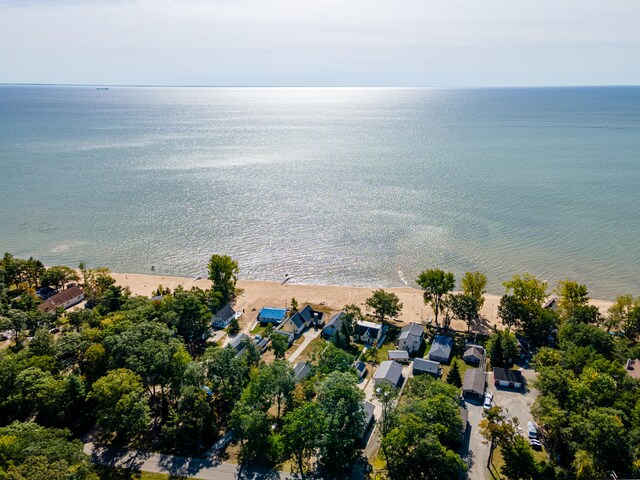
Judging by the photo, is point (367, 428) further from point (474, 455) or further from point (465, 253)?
point (465, 253)

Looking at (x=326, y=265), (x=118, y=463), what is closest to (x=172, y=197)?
(x=326, y=265)

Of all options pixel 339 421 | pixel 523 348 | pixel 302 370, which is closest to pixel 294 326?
pixel 302 370

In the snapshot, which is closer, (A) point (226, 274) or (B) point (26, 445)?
(B) point (26, 445)

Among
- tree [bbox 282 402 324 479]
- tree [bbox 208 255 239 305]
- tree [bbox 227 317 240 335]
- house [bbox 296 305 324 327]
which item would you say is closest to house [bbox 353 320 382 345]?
house [bbox 296 305 324 327]

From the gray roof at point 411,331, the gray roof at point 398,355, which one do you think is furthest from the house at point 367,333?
A: the gray roof at point 398,355

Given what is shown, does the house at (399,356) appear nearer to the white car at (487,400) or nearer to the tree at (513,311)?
the white car at (487,400)

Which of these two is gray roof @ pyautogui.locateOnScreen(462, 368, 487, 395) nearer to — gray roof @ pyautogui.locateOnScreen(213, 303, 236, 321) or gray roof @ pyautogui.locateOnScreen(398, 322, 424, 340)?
gray roof @ pyautogui.locateOnScreen(398, 322, 424, 340)
